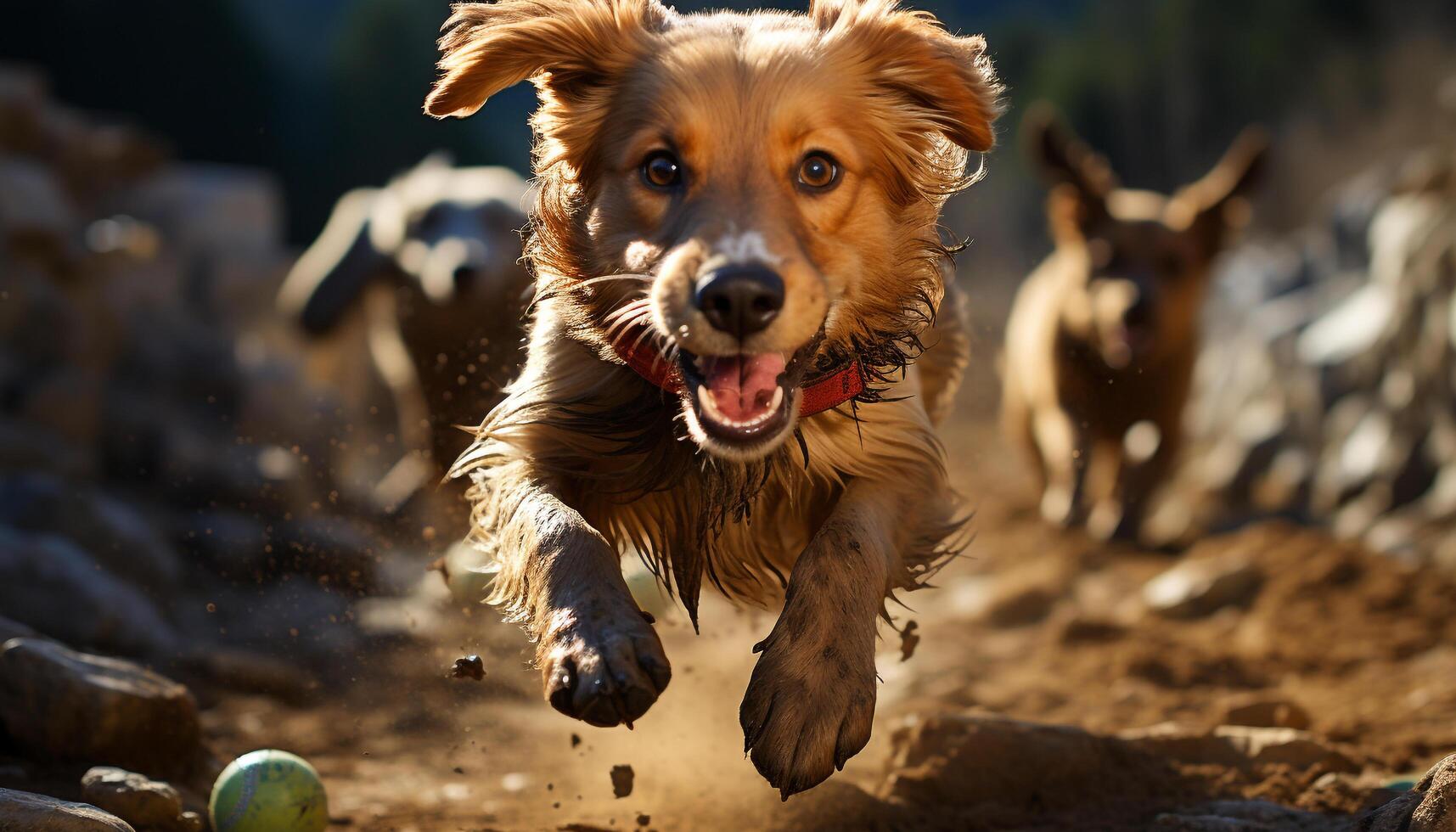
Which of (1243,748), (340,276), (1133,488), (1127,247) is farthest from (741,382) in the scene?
(1127,247)

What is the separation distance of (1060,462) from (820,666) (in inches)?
234

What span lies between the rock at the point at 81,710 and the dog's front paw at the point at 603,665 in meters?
1.56

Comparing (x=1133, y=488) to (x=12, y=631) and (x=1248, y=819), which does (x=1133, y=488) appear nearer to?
(x=1248, y=819)

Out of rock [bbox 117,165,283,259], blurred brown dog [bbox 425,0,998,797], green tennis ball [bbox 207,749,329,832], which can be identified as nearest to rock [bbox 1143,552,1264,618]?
blurred brown dog [bbox 425,0,998,797]

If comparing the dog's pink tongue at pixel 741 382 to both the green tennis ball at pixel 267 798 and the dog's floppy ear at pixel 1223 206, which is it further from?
the dog's floppy ear at pixel 1223 206

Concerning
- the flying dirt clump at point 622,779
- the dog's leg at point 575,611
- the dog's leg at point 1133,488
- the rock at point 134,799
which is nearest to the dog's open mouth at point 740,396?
the dog's leg at point 575,611

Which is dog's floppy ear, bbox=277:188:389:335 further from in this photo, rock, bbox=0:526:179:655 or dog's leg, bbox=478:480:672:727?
dog's leg, bbox=478:480:672:727

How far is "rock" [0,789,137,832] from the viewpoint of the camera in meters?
2.68

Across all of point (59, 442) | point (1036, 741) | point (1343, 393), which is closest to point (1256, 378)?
point (1343, 393)

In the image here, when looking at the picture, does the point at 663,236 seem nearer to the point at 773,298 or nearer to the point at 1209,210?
the point at 773,298

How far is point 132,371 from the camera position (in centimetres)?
897

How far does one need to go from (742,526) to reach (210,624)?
3179 mm

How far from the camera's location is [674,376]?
3107 mm

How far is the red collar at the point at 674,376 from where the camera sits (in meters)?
3.17
